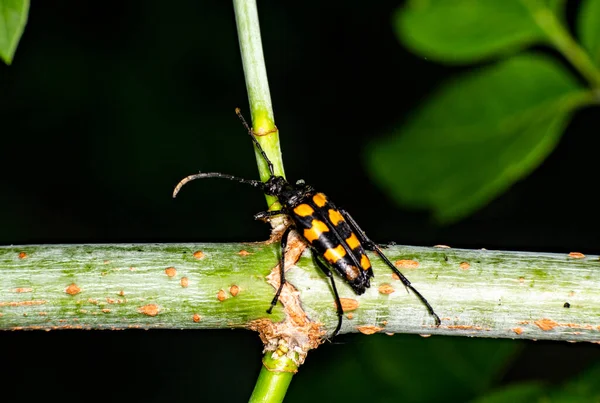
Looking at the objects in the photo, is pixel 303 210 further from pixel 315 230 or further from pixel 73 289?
pixel 73 289

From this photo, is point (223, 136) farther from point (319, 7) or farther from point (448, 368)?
point (448, 368)

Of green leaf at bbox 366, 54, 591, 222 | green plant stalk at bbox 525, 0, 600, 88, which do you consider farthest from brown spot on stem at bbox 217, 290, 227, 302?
green plant stalk at bbox 525, 0, 600, 88

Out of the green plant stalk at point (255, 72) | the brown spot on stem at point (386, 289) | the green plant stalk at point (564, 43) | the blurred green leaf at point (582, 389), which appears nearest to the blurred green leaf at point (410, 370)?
the blurred green leaf at point (582, 389)

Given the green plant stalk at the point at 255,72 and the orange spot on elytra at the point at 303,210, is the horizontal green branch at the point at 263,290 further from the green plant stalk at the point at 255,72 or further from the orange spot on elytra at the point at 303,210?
the orange spot on elytra at the point at 303,210

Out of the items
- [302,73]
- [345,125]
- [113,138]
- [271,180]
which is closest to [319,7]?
[302,73]

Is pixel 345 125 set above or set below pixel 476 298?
below
